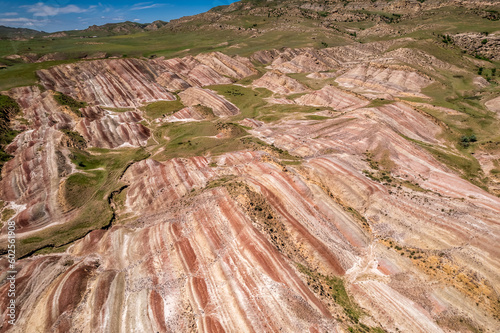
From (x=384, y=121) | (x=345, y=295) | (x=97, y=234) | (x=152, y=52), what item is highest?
(x=152, y=52)

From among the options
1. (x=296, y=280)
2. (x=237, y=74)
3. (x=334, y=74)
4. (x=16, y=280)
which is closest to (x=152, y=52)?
(x=237, y=74)

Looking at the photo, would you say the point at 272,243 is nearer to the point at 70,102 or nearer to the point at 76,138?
the point at 76,138

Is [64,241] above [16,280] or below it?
below

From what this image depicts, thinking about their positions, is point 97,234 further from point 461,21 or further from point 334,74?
point 461,21

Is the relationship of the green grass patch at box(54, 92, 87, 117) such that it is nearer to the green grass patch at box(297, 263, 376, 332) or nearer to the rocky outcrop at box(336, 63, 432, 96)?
the green grass patch at box(297, 263, 376, 332)

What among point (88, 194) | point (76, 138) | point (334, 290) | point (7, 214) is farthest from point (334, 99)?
point (7, 214)

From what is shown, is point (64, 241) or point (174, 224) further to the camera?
point (64, 241)

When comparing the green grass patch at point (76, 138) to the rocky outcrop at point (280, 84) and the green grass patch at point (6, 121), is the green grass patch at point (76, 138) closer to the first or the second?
the green grass patch at point (6, 121)

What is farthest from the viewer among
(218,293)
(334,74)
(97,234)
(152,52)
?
(152,52)

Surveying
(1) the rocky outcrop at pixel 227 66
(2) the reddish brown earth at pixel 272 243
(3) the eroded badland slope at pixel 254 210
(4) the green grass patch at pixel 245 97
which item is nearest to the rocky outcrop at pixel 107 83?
(3) the eroded badland slope at pixel 254 210
